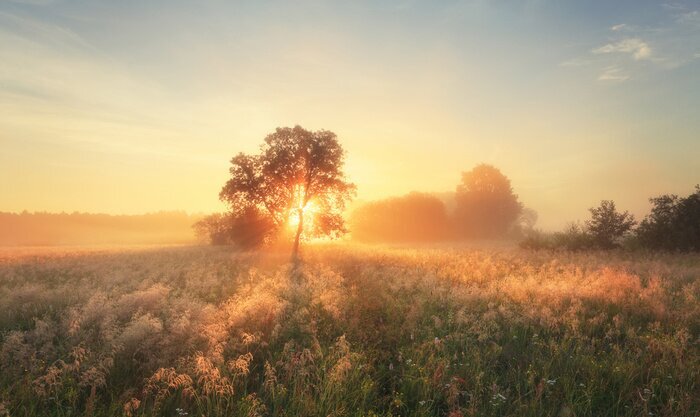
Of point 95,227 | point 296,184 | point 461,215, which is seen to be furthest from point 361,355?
point 95,227

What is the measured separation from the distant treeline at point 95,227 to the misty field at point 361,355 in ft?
259

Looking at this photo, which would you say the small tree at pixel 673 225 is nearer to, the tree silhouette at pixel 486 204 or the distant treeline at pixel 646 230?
the distant treeline at pixel 646 230

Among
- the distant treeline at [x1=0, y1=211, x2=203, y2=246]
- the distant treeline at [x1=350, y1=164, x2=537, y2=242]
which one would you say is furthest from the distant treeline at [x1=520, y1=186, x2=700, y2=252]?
the distant treeline at [x1=0, y1=211, x2=203, y2=246]

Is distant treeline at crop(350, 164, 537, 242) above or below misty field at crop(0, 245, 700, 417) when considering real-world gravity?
above

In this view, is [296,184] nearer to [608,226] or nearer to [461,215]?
[608,226]

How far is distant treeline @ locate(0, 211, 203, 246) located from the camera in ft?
280

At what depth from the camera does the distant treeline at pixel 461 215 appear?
6344 centimetres

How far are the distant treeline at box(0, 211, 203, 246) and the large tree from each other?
56.2 metres

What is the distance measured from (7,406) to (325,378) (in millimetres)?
4377

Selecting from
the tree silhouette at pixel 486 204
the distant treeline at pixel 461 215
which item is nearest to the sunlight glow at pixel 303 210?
the distant treeline at pixel 461 215

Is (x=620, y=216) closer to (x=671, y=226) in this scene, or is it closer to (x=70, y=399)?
(x=671, y=226)

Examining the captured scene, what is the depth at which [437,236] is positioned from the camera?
63406mm

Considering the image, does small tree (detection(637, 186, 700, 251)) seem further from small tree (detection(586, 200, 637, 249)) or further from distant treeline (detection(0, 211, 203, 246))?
distant treeline (detection(0, 211, 203, 246))

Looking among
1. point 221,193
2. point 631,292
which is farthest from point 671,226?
point 221,193
